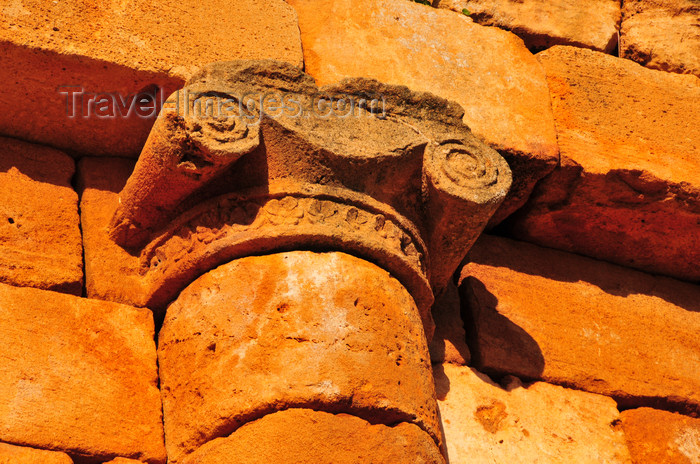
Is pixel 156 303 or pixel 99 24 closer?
pixel 156 303

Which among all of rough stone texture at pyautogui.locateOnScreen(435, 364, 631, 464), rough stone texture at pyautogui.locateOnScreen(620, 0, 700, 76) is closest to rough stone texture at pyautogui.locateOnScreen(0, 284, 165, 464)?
rough stone texture at pyautogui.locateOnScreen(435, 364, 631, 464)

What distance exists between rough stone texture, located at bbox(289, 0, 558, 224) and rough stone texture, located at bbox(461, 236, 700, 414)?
A: 1.05 ft

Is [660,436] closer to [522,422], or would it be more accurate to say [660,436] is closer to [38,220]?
[522,422]

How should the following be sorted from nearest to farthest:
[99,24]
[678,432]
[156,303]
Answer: [156,303]
[99,24]
[678,432]

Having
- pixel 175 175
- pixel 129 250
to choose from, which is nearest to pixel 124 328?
pixel 129 250

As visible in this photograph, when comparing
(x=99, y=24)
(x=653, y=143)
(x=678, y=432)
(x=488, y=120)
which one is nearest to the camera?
(x=99, y=24)

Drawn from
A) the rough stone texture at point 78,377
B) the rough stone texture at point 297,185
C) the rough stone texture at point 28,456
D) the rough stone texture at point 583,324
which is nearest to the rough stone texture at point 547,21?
the rough stone texture at point 583,324

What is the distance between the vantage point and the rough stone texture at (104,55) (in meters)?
3.01

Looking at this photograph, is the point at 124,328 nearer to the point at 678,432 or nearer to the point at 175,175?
the point at 175,175

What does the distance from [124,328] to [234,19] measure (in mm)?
1478

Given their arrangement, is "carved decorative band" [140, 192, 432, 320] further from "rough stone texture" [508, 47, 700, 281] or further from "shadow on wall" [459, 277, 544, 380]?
"rough stone texture" [508, 47, 700, 281]

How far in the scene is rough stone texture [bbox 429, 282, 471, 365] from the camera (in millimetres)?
3369

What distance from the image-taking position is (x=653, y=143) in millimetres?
3889

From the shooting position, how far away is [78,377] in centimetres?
257
